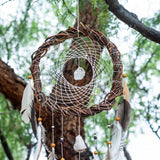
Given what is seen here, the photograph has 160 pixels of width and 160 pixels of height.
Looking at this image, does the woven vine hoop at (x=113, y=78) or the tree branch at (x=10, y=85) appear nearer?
the woven vine hoop at (x=113, y=78)

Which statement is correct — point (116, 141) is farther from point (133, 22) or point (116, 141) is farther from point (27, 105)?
point (133, 22)

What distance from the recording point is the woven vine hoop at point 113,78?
4.57 feet

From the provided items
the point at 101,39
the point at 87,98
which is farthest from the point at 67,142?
the point at 101,39

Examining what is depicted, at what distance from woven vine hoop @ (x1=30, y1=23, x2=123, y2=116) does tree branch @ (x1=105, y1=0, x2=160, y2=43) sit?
5.0 inches

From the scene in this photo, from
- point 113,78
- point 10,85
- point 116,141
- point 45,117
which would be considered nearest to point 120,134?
point 116,141

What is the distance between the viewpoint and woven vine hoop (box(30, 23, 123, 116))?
4.57 ft

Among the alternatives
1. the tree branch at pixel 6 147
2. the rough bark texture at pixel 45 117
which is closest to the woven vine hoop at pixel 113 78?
the rough bark texture at pixel 45 117

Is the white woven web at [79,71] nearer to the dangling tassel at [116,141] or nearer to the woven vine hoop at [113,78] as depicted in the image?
the woven vine hoop at [113,78]

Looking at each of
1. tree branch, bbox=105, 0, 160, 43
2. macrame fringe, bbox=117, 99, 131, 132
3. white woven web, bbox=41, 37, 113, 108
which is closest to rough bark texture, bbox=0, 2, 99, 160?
white woven web, bbox=41, 37, 113, 108

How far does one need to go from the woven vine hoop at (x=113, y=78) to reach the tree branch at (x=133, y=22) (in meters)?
0.13

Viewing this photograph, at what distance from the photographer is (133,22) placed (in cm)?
147

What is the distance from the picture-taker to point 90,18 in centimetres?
228

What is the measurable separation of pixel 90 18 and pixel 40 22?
82cm

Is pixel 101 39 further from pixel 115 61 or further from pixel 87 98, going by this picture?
pixel 87 98
